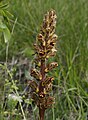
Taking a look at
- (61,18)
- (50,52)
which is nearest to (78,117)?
(50,52)

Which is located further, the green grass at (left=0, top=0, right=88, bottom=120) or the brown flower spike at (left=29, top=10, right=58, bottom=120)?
the green grass at (left=0, top=0, right=88, bottom=120)

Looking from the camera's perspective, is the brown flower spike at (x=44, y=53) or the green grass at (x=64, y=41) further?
the green grass at (x=64, y=41)

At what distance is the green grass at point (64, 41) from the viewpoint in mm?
2289

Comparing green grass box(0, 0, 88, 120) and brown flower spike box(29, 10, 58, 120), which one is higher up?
green grass box(0, 0, 88, 120)

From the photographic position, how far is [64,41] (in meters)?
2.88

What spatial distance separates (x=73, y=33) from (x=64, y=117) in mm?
1019

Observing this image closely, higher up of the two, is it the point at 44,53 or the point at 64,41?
the point at 64,41

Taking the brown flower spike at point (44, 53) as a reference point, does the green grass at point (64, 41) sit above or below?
above

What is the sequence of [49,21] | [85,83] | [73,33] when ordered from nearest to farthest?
[49,21] → [85,83] → [73,33]

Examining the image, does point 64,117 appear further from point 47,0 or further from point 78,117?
point 47,0

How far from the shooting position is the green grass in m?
2.29

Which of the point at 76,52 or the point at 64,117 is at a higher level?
the point at 76,52

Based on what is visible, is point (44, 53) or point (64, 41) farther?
point (64, 41)

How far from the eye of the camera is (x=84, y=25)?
300cm
